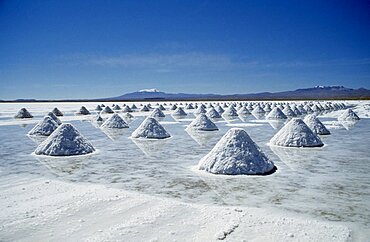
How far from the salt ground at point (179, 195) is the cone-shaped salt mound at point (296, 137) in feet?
5.41

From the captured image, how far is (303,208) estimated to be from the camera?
17.0 feet

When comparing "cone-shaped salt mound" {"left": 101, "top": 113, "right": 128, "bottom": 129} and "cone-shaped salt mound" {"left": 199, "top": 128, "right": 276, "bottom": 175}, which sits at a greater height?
"cone-shaped salt mound" {"left": 199, "top": 128, "right": 276, "bottom": 175}

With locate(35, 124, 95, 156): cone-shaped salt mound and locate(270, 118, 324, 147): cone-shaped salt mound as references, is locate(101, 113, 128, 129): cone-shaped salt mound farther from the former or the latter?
locate(270, 118, 324, 147): cone-shaped salt mound

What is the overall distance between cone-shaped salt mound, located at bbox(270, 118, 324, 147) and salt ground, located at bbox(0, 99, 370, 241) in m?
1.65

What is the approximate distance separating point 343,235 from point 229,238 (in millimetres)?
1366

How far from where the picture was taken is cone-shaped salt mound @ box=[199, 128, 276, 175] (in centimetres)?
755

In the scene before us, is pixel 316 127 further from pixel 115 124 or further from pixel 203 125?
pixel 115 124

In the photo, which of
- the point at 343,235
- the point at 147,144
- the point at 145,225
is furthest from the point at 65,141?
the point at 343,235

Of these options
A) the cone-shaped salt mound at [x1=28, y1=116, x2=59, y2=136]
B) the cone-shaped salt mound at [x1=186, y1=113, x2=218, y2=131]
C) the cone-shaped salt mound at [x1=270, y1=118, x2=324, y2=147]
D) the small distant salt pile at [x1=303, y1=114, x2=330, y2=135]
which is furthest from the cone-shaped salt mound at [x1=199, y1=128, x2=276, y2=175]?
the cone-shaped salt mound at [x1=28, y1=116, x2=59, y2=136]

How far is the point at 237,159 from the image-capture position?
7.72 m

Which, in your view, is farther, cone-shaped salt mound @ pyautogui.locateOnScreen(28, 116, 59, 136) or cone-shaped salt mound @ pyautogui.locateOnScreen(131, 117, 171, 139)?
cone-shaped salt mound @ pyautogui.locateOnScreen(28, 116, 59, 136)

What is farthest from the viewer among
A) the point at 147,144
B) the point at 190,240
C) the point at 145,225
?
the point at 147,144

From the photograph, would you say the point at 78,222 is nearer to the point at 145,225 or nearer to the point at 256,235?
the point at 145,225

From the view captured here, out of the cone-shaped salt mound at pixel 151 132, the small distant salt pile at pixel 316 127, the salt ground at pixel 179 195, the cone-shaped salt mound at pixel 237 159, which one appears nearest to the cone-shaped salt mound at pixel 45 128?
the cone-shaped salt mound at pixel 151 132
